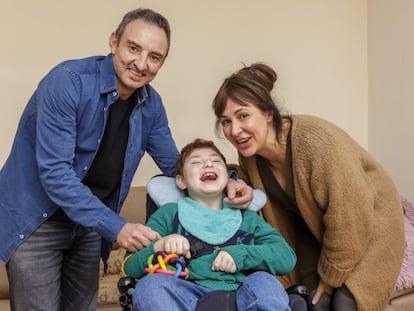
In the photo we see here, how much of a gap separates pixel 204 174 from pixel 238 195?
142 millimetres

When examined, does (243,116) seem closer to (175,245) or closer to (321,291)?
(175,245)

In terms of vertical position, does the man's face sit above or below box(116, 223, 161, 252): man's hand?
above

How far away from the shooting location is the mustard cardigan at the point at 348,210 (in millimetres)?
1638

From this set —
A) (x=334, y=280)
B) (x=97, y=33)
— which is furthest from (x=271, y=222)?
(x=97, y=33)

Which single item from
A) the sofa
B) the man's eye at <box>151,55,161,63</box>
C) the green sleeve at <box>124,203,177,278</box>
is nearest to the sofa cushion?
the sofa

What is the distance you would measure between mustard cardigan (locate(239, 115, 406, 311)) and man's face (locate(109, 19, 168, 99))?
1.72ft

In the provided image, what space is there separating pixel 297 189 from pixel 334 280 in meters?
0.33

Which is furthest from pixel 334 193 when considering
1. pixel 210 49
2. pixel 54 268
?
pixel 210 49

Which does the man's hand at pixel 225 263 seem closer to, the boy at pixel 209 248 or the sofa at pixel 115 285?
the boy at pixel 209 248

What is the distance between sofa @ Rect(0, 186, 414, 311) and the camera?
2.33m

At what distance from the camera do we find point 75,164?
161 cm

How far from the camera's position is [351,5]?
131 inches

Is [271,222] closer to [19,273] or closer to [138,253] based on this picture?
[138,253]

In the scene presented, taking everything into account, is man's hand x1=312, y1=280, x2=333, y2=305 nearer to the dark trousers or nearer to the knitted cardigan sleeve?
the knitted cardigan sleeve
